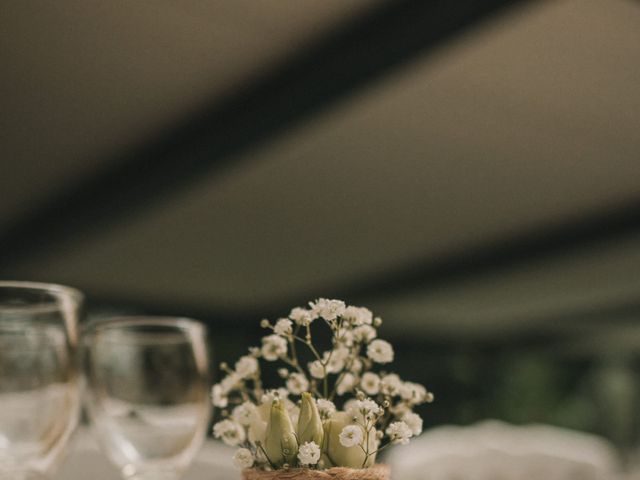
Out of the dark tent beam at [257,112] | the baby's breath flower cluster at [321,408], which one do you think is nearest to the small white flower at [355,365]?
the baby's breath flower cluster at [321,408]

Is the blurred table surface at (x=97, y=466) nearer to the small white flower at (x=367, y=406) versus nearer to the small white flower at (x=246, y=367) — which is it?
the small white flower at (x=246, y=367)

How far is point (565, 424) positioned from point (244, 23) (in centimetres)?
1252

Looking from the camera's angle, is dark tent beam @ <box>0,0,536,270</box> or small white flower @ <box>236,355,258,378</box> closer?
small white flower @ <box>236,355,258,378</box>

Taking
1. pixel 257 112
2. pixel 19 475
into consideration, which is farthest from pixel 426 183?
pixel 19 475

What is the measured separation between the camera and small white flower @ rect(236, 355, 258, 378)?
73 cm

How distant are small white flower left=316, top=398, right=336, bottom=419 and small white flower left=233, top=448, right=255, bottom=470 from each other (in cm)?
7

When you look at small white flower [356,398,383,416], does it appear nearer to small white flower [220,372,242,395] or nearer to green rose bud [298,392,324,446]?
green rose bud [298,392,324,446]

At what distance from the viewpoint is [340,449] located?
0.67 m

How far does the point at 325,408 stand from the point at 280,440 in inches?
2.4

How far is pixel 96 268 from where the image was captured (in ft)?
24.1

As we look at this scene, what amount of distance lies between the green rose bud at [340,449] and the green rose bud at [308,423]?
2cm

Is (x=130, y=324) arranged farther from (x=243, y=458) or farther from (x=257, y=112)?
(x=257, y=112)

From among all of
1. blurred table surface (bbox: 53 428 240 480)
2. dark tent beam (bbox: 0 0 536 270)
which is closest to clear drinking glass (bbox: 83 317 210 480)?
blurred table surface (bbox: 53 428 240 480)

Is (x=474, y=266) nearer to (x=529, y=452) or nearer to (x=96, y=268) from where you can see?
(x=96, y=268)
